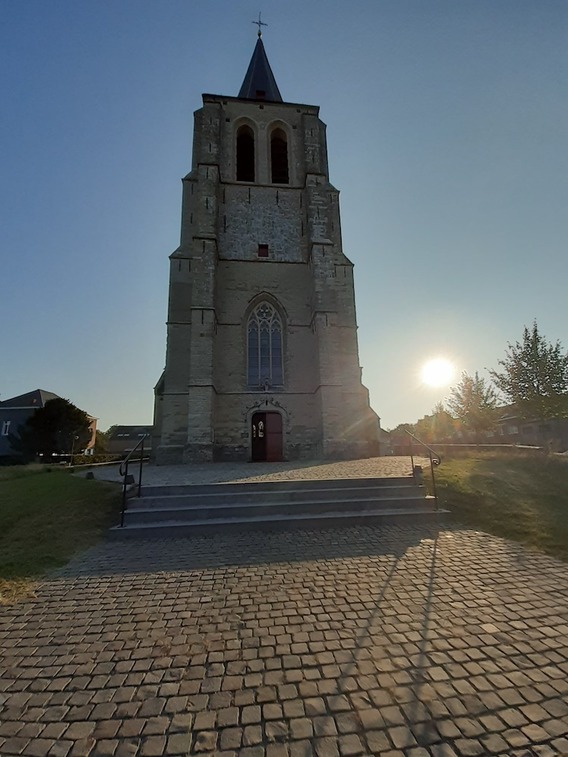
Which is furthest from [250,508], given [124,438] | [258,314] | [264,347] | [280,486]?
[124,438]

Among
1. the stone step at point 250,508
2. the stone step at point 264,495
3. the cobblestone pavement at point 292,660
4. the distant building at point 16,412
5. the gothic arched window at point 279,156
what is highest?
the gothic arched window at point 279,156

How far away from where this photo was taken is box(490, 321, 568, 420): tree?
16.7 metres

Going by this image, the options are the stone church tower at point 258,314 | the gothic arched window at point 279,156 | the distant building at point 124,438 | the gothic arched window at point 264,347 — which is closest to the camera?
the stone church tower at point 258,314

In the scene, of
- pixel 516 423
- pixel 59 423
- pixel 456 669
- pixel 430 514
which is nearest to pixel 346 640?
pixel 456 669

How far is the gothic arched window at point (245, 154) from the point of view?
2052 cm

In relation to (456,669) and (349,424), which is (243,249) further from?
(456,669)

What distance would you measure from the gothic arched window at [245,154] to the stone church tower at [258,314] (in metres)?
0.13

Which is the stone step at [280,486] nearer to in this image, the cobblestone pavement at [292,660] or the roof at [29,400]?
the cobblestone pavement at [292,660]

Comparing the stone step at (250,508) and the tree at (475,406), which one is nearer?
the stone step at (250,508)

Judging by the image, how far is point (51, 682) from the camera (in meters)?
2.46

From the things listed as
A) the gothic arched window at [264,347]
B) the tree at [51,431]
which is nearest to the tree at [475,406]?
the gothic arched window at [264,347]

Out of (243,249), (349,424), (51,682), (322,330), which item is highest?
(243,249)

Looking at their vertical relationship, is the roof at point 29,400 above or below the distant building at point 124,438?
above

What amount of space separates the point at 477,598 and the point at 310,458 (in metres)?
12.3
